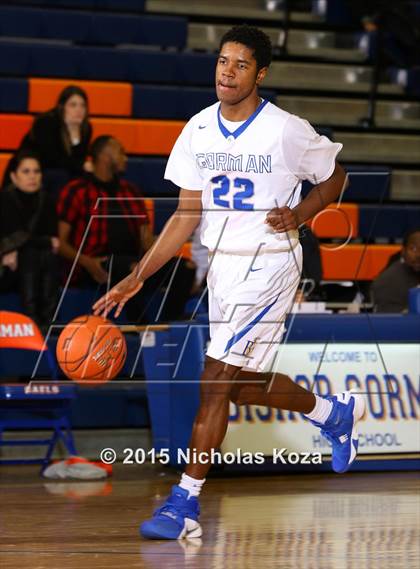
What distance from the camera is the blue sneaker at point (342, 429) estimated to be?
193 inches

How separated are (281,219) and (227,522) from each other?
1315mm

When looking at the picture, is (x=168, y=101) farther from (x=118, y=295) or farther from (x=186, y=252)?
(x=118, y=295)

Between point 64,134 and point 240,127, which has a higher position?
point 240,127

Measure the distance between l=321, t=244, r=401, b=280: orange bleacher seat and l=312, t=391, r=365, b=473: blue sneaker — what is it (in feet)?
12.6

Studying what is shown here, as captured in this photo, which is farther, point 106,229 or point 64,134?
point 64,134

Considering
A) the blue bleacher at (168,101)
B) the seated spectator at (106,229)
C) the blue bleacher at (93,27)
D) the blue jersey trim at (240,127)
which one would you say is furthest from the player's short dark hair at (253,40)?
the blue bleacher at (93,27)

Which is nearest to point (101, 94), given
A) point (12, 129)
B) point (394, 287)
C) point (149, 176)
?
point (12, 129)

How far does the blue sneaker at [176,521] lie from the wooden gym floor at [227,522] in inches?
1.7

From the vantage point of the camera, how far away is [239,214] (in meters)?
4.48

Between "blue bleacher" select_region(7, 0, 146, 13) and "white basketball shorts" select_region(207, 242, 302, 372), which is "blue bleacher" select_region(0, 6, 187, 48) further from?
"white basketball shorts" select_region(207, 242, 302, 372)

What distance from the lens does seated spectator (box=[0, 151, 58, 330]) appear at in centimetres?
732

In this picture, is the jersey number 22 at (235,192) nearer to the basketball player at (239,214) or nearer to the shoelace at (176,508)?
the basketball player at (239,214)

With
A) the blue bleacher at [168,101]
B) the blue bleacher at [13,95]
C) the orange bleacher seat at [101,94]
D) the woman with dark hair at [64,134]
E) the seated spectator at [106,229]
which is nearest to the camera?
the seated spectator at [106,229]

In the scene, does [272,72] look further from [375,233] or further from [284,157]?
[284,157]
